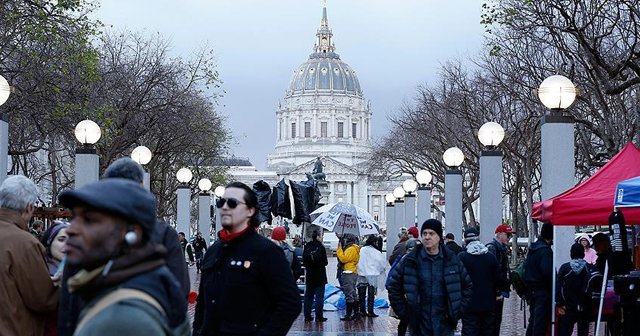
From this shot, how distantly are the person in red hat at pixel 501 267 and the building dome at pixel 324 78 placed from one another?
546ft

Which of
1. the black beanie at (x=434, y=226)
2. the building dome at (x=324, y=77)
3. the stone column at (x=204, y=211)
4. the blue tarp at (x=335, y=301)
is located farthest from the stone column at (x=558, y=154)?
the building dome at (x=324, y=77)

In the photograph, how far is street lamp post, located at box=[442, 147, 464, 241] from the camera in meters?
24.0

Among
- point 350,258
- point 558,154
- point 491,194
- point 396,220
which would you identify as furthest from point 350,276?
point 396,220

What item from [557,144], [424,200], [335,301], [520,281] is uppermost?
[424,200]

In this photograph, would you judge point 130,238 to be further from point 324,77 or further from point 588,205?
point 324,77

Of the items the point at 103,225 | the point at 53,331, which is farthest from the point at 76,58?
the point at 103,225

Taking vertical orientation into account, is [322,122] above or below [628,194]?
above

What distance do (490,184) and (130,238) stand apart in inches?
652

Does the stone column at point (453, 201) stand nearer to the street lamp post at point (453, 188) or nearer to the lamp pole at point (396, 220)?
the street lamp post at point (453, 188)

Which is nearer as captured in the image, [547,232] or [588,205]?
[588,205]

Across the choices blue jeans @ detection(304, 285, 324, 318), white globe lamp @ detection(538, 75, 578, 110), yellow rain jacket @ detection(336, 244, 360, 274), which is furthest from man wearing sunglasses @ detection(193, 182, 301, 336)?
yellow rain jacket @ detection(336, 244, 360, 274)

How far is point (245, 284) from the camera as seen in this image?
6695mm

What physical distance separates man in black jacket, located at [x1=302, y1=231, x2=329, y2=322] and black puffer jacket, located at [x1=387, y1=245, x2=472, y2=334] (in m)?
10.4

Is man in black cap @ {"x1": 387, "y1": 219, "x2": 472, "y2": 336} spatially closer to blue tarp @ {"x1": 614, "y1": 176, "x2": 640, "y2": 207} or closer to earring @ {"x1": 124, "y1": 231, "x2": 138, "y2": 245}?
blue tarp @ {"x1": 614, "y1": 176, "x2": 640, "y2": 207}
